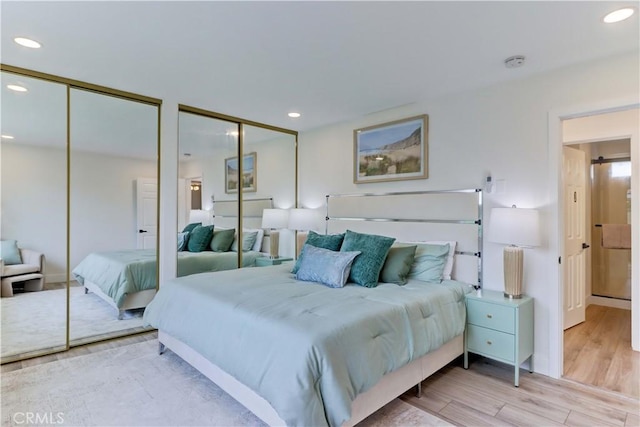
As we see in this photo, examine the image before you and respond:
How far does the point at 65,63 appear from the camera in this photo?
281cm

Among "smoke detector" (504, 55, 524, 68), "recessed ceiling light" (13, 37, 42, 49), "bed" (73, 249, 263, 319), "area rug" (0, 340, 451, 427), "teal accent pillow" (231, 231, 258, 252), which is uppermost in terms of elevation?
"recessed ceiling light" (13, 37, 42, 49)

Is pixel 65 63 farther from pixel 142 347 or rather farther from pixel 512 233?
pixel 512 233

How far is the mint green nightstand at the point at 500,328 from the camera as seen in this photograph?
265cm

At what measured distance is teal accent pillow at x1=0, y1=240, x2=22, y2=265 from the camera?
3016 mm

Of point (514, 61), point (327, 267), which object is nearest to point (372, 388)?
point (327, 267)

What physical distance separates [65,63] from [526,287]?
423cm

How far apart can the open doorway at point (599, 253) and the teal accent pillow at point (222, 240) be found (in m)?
3.48

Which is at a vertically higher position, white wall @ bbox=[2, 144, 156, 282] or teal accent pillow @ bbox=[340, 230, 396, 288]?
white wall @ bbox=[2, 144, 156, 282]

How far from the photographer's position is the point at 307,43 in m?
2.43

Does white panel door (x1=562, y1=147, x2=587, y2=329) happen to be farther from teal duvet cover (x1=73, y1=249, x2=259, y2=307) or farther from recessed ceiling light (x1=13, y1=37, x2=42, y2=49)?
recessed ceiling light (x1=13, y1=37, x2=42, y2=49)

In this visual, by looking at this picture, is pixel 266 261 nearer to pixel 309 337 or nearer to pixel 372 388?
pixel 372 388

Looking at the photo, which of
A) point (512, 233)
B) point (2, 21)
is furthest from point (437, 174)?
point (2, 21)

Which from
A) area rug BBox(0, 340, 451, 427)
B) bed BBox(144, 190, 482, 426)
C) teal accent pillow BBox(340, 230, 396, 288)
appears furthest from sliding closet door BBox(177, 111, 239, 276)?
teal accent pillow BBox(340, 230, 396, 288)

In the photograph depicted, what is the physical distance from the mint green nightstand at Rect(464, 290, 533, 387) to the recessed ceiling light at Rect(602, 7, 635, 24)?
196 cm
